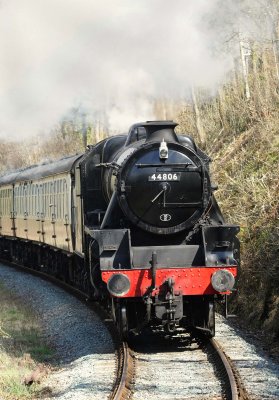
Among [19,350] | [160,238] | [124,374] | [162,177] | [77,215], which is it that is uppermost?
[162,177]

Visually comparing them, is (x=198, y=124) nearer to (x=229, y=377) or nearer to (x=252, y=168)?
(x=252, y=168)

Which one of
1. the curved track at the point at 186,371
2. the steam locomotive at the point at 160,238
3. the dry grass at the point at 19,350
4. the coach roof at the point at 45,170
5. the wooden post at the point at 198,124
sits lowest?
the dry grass at the point at 19,350

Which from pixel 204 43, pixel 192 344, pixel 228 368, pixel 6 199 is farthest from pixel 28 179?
pixel 228 368

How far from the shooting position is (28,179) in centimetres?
1770

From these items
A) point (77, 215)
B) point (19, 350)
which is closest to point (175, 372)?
point (19, 350)

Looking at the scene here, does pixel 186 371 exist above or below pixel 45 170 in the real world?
below

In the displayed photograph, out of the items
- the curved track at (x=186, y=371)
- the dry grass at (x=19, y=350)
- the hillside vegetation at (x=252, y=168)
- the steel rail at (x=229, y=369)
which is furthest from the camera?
the hillside vegetation at (x=252, y=168)

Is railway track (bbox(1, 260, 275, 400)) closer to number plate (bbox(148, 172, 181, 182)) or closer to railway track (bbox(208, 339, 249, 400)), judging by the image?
railway track (bbox(208, 339, 249, 400))

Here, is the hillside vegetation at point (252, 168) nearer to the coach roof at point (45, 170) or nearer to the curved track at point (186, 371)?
the curved track at point (186, 371)

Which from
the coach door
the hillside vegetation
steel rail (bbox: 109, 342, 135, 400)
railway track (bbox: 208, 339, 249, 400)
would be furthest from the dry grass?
the hillside vegetation

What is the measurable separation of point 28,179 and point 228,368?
11459 mm

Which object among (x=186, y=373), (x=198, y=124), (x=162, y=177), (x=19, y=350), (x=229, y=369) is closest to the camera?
(x=229, y=369)

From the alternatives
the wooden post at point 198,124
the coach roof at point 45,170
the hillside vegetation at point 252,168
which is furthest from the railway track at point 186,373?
the wooden post at point 198,124

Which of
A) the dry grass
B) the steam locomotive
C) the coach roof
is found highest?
the coach roof
